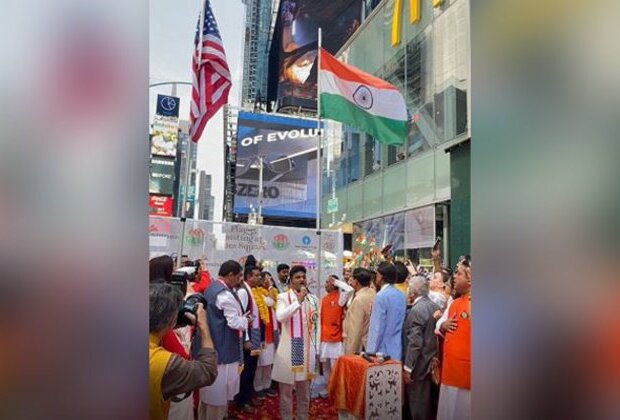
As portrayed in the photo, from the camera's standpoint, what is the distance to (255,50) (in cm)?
6525

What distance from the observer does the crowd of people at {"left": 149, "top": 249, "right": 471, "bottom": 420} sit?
97.4 inches

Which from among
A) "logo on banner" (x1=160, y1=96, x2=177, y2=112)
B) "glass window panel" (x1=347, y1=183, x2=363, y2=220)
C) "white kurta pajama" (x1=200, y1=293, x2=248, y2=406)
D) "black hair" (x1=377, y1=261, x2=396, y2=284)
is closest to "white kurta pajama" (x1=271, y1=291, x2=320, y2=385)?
"white kurta pajama" (x1=200, y1=293, x2=248, y2=406)

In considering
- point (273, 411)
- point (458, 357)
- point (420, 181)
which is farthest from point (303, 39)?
point (458, 357)

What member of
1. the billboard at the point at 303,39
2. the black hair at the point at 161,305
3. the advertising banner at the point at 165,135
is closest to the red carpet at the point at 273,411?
the black hair at the point at 161,305

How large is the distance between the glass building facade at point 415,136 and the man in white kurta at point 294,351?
22.6ft

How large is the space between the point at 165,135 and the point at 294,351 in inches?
1049

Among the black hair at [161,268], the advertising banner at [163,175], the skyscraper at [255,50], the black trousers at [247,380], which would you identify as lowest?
the black trousers at [247,380]

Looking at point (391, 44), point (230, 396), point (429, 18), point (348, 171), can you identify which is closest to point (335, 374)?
point (230, 396)

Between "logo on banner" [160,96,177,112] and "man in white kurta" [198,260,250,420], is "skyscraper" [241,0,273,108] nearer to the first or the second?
"logo on banner" [160,96,177,112]

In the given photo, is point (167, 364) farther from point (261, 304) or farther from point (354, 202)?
point (354, 202)

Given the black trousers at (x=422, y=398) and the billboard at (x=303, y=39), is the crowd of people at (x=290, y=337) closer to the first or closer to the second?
the black trousers at (x=422, y=398)

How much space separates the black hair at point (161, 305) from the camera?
93.5 inches
